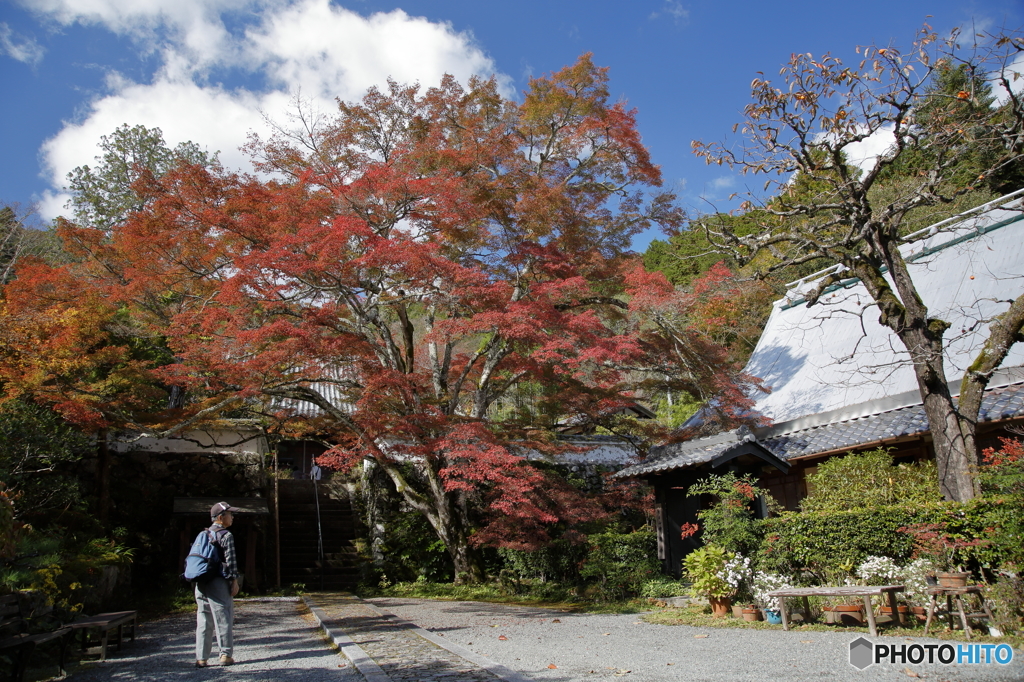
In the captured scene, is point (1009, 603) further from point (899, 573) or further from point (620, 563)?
point (620, 563)

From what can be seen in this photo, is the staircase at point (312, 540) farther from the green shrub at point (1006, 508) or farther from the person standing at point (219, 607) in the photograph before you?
the green shrub at point (1006, 508)

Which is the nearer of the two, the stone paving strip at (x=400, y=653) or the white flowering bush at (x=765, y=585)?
the stone paving strip at (x=400, y=653)

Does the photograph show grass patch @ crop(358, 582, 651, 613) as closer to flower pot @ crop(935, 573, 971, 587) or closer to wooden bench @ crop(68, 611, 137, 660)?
flower pot @ crop(935, 573, 971, 587)

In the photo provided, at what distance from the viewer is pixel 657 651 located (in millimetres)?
5820

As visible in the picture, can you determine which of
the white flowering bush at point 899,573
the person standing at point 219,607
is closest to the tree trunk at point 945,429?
the white flowering bush at point 899,573

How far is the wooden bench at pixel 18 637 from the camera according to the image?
4.59m

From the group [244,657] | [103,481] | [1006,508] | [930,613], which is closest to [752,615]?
[930,613]

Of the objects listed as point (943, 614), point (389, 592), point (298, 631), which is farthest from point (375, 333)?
point (943, 614)

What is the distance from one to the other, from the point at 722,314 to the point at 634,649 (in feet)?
58.8

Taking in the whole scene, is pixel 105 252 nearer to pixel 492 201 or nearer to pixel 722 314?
pixel 492 201

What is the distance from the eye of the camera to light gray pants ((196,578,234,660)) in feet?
18.1

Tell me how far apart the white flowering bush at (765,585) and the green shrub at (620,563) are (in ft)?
9.19

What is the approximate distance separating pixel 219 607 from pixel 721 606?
575 cm
